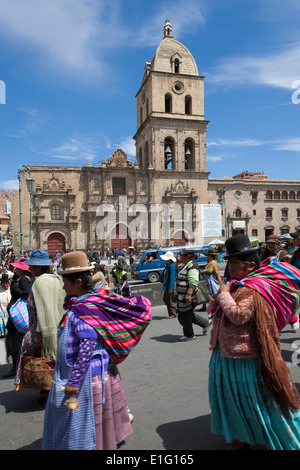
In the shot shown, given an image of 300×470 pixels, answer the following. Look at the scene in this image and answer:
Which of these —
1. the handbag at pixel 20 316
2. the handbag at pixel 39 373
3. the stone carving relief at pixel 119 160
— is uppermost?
the stone carving relief at pixel 119 160

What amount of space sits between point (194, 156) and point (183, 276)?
110ft

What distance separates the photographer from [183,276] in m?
6.05

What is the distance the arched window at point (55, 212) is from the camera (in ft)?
114

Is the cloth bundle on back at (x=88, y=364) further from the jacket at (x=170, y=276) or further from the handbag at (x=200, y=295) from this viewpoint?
the jacket at (x=170, y=276)

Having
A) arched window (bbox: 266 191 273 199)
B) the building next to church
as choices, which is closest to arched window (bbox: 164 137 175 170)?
the building next to church

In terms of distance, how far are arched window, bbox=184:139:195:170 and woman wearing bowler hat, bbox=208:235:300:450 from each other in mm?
36534

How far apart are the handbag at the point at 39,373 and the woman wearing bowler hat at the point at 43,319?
0.28 feet

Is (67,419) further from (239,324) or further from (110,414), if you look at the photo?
(239,324)

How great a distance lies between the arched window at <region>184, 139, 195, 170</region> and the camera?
125 ft

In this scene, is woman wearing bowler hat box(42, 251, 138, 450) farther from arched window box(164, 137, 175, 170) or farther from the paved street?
arched window box(164, 137, 175, 170)

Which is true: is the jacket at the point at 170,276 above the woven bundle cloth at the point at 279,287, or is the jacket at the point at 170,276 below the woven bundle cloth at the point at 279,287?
below

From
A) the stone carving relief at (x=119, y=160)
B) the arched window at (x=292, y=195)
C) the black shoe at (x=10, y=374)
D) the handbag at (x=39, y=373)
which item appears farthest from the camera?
the arched window at (x=292, y=195)

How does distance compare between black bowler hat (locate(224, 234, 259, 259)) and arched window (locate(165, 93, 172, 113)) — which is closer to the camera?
black bowler hat (locate(224, 234, 259, 259))

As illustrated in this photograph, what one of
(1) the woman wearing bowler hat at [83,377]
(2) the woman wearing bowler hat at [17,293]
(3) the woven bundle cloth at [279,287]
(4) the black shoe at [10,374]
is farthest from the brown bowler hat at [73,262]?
(4) the black shoe at [10,374]
